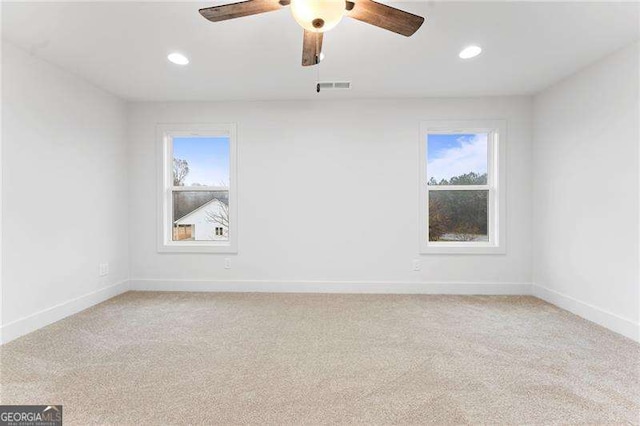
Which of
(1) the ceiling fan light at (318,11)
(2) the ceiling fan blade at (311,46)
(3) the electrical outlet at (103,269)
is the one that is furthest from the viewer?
(3) the electrical outlet at (103,269)

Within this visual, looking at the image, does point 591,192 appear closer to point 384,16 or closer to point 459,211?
point 459,211

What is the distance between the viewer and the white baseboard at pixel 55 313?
7.89 feet

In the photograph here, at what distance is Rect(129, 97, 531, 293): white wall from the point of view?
3656 mm

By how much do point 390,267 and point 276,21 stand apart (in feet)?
9.28

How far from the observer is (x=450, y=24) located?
2188 millimetres

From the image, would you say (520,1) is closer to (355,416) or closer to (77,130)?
(355,416)

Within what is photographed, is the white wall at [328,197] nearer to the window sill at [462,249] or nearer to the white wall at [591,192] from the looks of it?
the window sill at [462,249]

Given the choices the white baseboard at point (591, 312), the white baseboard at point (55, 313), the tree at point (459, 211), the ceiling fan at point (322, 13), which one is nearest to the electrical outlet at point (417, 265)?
the tree at point (459, 211)

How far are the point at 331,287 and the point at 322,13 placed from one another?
299cm

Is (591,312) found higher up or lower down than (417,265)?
lower down

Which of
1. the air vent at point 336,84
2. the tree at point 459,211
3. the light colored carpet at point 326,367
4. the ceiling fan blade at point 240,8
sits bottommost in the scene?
the light colored carpet at point 326,367

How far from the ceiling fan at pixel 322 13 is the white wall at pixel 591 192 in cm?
223

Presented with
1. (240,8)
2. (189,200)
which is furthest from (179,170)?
(240,8)

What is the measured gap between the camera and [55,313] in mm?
2805
